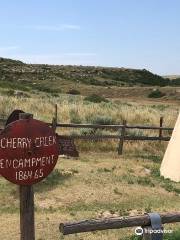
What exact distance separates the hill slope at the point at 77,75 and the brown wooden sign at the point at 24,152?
56429 mm

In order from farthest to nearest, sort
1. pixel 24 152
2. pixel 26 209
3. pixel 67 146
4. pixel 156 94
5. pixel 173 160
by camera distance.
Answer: pixel 156 94 → pixel 173 160 → pixel 67 146 → pixel 26 209 → pixel 24 152

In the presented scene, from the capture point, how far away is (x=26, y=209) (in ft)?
15.1

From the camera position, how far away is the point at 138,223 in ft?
14.7

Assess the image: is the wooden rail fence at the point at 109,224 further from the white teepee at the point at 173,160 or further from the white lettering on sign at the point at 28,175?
the white teepee at the point at 173,160

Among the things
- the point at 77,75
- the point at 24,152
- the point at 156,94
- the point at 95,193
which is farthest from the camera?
the point at 77,75

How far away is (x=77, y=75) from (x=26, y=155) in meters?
76.9

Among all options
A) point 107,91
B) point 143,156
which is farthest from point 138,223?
point 107,91

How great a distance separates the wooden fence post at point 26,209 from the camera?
459 centimetres

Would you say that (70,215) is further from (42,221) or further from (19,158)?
(19,158)

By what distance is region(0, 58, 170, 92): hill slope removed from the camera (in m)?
68.0

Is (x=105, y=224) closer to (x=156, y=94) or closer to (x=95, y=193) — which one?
(x=95, y=193)

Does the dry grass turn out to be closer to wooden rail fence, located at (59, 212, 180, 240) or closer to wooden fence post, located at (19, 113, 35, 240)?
wooden fence post, located at (19, 113, 35, 240)

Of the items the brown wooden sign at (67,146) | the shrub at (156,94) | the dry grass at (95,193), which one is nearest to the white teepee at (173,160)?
the dry grass at (95,193)

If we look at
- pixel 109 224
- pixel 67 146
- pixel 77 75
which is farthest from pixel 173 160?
pixel 77 75
